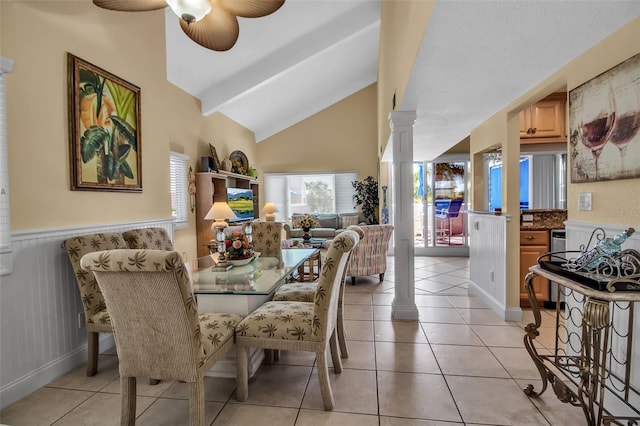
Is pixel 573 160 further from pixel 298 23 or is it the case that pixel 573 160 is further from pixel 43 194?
pixel 298 23

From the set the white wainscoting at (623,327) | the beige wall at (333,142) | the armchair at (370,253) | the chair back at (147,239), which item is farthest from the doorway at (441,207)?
the chair back at (147,239)

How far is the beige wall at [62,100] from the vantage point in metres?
2.13

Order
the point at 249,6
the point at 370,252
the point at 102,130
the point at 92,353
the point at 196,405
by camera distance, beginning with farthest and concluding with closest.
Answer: the point at 370,252 < the point at 102,130 < the point at 92,353 < the point at 249,6 < the point at 196,405

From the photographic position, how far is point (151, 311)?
155cm

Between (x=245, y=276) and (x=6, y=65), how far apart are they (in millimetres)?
1978

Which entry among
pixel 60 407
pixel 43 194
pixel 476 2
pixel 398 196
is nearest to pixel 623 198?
pixel 476 2

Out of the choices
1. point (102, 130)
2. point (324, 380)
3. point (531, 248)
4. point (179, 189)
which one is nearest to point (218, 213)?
point (179, 189)

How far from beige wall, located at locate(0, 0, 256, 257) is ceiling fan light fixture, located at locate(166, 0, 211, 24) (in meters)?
1.22

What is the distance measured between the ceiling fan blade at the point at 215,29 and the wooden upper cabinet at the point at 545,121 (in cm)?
320

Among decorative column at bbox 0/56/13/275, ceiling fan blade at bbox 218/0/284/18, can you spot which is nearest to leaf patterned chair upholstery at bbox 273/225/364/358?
ceiling fan blade at bbox 218/0/284/18

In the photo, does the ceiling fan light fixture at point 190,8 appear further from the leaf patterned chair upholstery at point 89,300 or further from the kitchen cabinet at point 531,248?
the kitchen cabinet at point 531,248

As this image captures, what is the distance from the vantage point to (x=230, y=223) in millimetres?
5930

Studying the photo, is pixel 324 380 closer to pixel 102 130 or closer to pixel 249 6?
pixel 249 6

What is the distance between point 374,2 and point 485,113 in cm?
279
